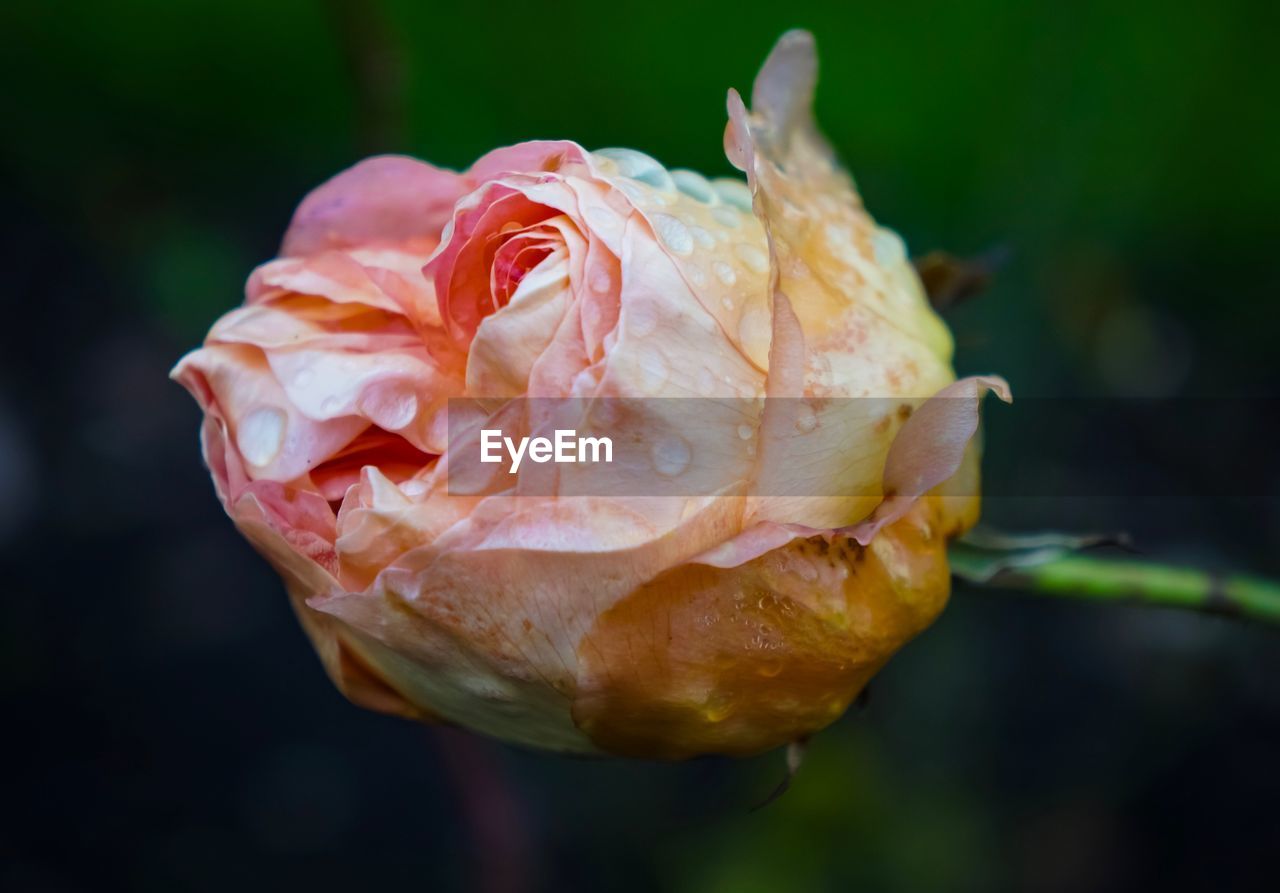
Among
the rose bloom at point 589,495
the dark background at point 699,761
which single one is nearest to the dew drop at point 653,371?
the rose bloom at point 589,495

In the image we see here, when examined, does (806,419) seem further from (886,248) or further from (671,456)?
(886,248)

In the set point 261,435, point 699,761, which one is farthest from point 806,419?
point 699,761

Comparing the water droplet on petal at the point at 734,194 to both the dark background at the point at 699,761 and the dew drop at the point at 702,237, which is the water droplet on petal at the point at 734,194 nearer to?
the dew drop at the point at 702,237

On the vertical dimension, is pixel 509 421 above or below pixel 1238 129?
above

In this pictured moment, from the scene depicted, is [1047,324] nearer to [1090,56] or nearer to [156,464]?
[1090,56]

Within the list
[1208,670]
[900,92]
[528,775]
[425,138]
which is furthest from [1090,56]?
[528,775]

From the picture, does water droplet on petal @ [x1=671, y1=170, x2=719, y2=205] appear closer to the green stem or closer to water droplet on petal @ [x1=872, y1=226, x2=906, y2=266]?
water droplet on petal @ [x1=872, y1=226, x2=906, y2=266]
